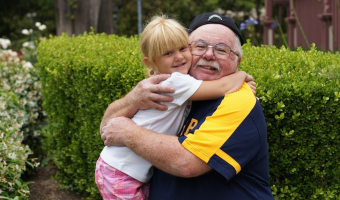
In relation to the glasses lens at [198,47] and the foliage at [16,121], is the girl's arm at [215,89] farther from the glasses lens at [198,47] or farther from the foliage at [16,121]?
the foliage at [16,121]

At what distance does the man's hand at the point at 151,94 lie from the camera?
95.3 inches

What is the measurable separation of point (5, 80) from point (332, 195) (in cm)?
458

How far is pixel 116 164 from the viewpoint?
2.58 m

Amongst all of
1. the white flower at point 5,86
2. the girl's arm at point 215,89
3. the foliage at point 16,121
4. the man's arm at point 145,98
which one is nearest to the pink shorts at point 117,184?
the man's arm at point 145,98

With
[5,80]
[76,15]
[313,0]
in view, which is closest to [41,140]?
[5,80]

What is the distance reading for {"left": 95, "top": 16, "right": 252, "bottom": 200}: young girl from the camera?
7.91 ft

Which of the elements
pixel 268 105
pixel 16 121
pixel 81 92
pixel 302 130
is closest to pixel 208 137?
pixel 268 105

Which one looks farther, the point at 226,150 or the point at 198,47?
the point at 198,47

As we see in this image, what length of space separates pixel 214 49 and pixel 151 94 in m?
0.44

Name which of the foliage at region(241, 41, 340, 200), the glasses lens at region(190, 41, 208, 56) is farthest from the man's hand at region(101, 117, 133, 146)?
the foliage at region(241, 41, 340, 200)

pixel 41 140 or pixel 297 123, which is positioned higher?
pixel 297 123

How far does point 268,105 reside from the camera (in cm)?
304

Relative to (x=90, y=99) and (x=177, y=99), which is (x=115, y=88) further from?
(x=177, y=99)

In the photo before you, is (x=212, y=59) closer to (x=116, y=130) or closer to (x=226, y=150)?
(x=226, y=150)
